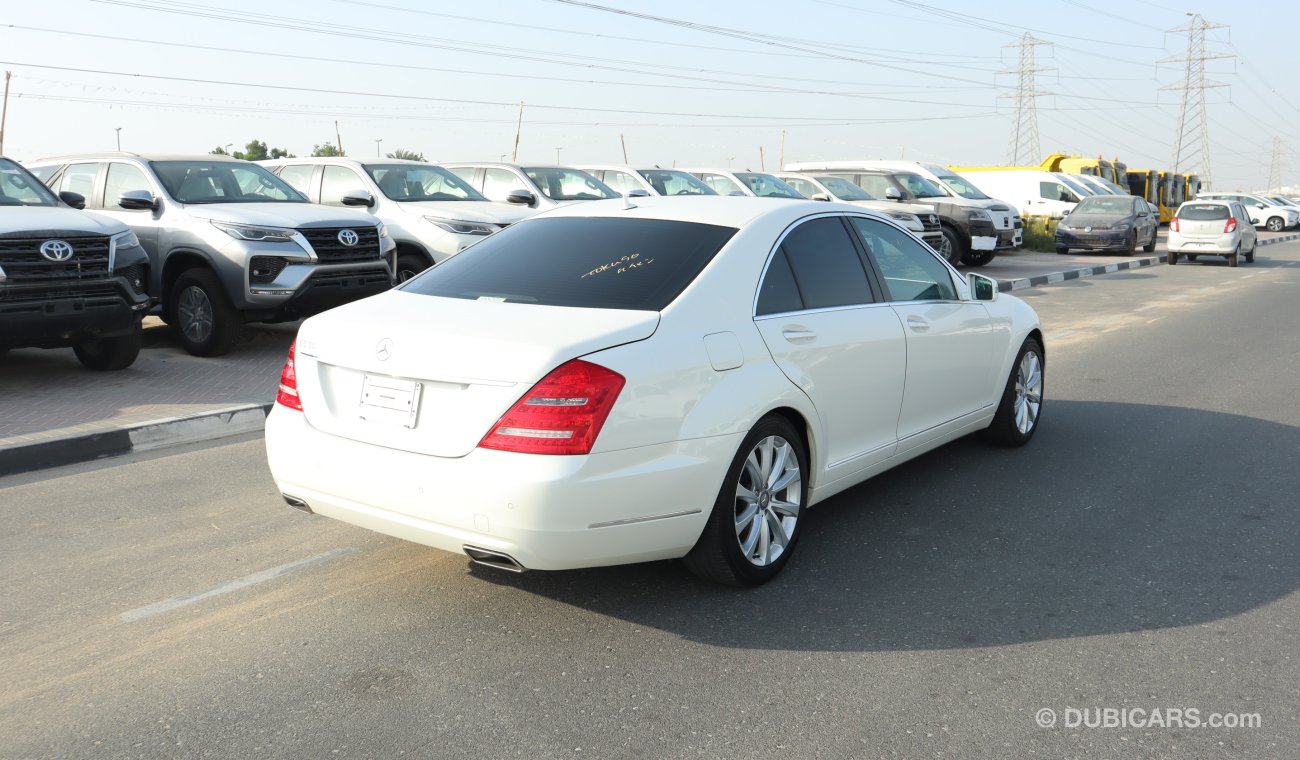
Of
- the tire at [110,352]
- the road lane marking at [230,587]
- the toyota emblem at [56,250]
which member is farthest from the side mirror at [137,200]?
the road lane marking at [230,587]

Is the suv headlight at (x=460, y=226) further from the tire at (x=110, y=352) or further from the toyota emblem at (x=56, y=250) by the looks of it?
the toyota emblem at (x=56, y=250)

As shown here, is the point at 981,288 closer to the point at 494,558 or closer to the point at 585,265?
the point at 585,265

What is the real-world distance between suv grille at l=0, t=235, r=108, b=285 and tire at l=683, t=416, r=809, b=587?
6129 mm

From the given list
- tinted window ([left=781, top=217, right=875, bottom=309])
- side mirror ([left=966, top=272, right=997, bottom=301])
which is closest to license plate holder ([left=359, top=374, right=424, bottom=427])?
→ tinted window ([left=781, top=217, right=875, bottom=309])

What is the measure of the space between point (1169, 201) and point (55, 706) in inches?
2126

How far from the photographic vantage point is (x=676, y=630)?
4102mm

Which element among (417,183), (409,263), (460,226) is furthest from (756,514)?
(417,183)

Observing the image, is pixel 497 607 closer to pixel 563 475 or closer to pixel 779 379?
pixel 563 475

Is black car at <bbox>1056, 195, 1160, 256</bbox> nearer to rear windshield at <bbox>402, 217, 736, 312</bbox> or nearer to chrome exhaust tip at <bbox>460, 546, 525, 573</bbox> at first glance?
rear windshield at <bbox>402, 217, 736, 312</bbox>

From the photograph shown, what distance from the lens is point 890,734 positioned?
3.35 metres

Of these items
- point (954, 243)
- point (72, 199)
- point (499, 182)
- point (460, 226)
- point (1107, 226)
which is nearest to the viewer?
point (72, 199)

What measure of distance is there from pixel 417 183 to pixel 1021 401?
8482 mm

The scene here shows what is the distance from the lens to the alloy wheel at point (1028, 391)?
268 inches

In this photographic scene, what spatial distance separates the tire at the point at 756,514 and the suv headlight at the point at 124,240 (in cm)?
645
